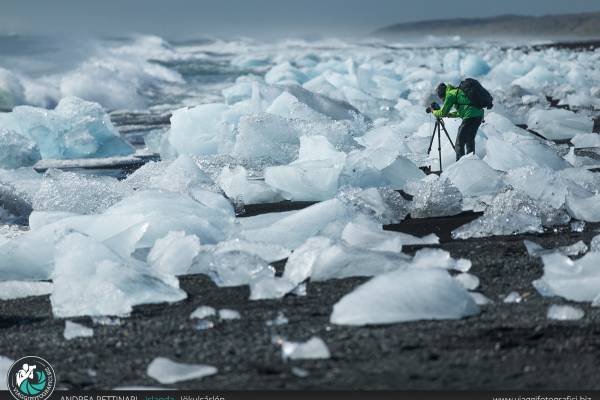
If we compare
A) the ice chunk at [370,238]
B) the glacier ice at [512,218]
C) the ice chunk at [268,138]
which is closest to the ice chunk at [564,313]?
the ice chunk at [370,238]

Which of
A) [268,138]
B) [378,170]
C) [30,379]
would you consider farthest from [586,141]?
[30,379]

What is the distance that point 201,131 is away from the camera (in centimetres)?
1135

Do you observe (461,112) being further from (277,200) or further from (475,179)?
(277,200)

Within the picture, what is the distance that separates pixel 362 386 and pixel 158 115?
15170 millimetres

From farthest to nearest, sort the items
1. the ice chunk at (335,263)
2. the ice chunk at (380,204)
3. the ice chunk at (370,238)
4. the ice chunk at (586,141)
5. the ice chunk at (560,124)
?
1. the ice chunk at (560,124)
2. the ice chunk at (586,141)
3. the ice chunk at (380,204)
4. the ice chunk at (370,238)
5. the ice chunk at (335,263)

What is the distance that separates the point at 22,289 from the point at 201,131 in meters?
6.24

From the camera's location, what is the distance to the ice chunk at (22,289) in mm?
5203

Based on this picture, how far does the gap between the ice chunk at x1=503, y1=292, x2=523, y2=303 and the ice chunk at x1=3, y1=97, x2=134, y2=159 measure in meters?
7.88

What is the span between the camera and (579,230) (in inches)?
243

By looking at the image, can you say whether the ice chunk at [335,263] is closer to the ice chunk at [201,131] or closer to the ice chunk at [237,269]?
the ice chunk at [237,269]

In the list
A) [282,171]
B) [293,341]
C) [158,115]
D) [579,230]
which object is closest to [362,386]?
[293,341]

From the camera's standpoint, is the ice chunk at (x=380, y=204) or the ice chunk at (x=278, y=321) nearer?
the ice chunk at (x=278, y=321)

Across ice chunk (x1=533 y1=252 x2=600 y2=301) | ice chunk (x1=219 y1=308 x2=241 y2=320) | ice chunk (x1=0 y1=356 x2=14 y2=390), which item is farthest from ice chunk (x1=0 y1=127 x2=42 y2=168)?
ice chunk (x1=533 y1=252 x2=600 y2=301)

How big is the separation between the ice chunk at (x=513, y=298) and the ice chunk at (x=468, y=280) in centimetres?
20
